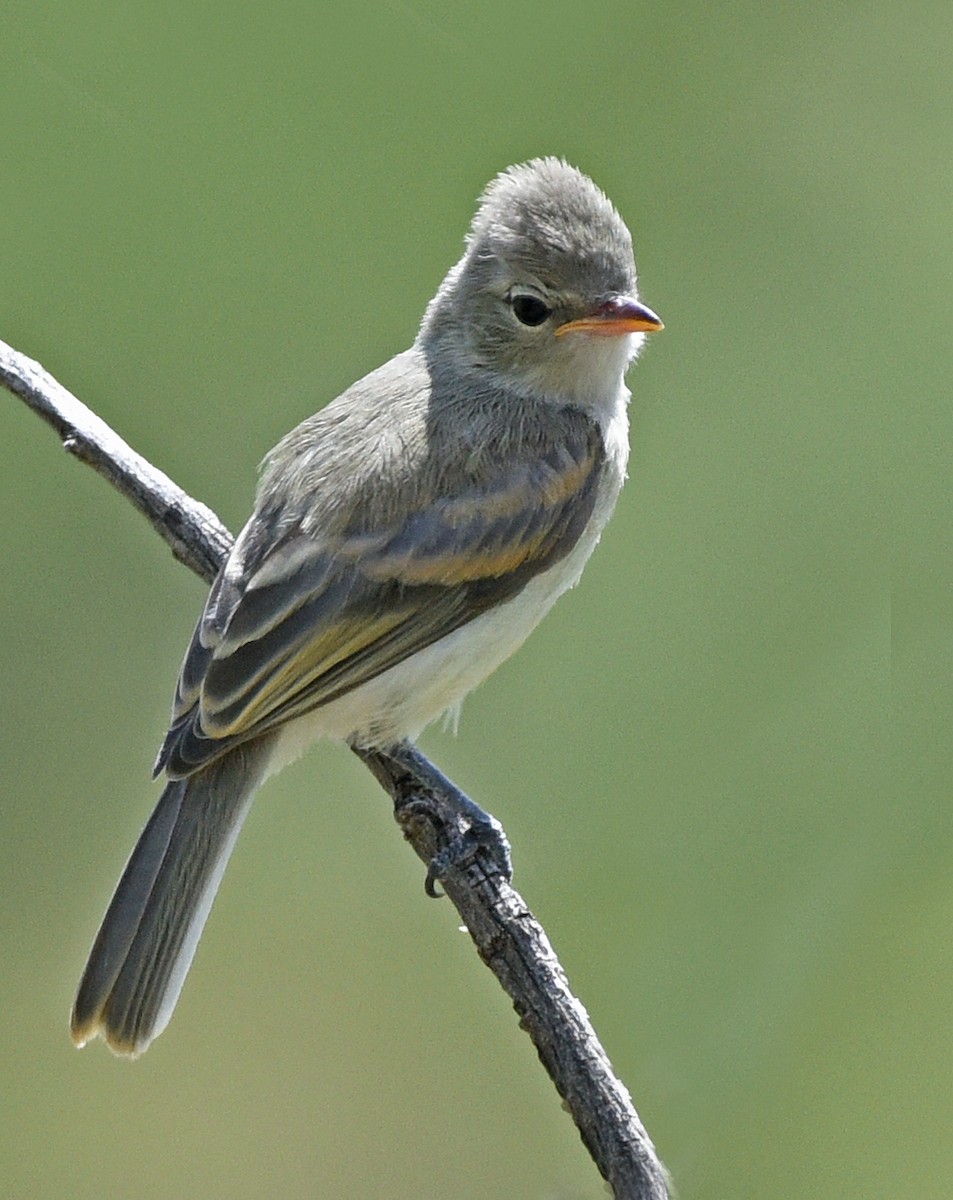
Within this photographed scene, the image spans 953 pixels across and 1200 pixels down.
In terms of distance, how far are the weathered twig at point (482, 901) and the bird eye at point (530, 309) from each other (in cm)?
96

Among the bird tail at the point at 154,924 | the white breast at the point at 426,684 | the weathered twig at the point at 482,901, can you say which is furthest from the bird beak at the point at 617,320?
the bird tail at the point at 154,924

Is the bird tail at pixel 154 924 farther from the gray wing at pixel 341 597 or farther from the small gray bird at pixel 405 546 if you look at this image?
the gray wing at pixel 341 597

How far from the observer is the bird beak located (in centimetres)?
412

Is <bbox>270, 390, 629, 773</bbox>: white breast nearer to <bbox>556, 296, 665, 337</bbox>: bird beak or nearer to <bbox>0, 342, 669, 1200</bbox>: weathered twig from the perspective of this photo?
<bbox>0, 342, 669, 1200</bbox>: weathered twig

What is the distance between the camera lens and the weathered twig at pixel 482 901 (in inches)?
125

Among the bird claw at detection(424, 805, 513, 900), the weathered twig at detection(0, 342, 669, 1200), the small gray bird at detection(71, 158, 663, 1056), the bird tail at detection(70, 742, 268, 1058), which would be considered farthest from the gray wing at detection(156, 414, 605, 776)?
the bird claw at detection(424, 805, 513, 900)

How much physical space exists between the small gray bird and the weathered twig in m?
0.21

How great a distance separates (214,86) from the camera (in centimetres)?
728

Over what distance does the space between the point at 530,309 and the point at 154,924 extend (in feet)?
5.93

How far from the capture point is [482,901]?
370 cm

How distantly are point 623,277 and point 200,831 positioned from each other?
173 centimetres

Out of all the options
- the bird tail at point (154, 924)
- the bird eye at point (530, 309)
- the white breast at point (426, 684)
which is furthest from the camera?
the bird eye at point (530, 309)

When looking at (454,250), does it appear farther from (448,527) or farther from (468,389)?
(448,527)

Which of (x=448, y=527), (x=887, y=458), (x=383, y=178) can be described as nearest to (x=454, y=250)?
(x=383, y=178)
